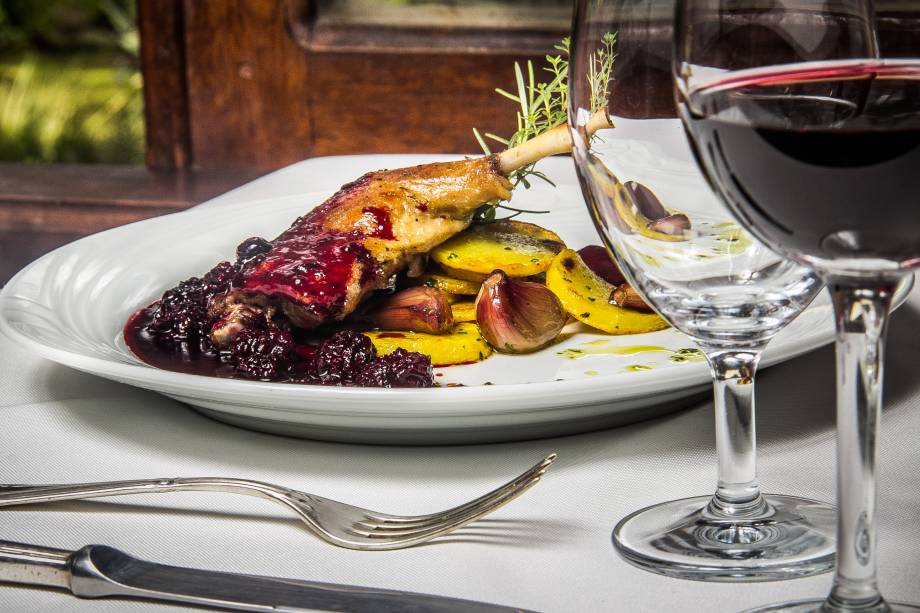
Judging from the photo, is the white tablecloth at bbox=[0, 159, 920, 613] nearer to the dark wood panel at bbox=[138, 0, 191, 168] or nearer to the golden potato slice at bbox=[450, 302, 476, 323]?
the golden potato slice at bbox=[450, 302, 476, 323]

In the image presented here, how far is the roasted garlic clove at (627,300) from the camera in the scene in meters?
1.14

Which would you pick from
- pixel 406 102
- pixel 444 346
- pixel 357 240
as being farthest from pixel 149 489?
pixel 406 102

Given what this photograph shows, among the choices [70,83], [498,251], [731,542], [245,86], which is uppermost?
[70,83]

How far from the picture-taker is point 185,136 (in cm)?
300

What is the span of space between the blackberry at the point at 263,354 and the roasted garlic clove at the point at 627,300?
1.10ft

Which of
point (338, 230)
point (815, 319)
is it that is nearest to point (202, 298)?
point (338, 230)

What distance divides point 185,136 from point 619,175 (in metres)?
2.53

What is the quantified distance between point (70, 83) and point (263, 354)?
15.1ft

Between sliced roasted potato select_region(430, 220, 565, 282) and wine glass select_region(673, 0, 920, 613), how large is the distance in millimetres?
627

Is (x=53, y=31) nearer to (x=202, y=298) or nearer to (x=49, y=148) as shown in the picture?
(x=49, y=148)

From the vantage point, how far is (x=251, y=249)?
4.25 feet

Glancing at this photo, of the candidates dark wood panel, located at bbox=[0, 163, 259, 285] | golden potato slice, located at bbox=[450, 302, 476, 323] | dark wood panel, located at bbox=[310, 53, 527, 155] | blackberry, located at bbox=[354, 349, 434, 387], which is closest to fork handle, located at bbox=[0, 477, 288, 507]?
blackberry, located at bbox=[354, 349, 434, 387]

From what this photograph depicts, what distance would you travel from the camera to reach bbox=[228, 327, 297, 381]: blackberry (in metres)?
1.04

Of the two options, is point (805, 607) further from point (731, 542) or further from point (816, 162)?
point (816, 162)
